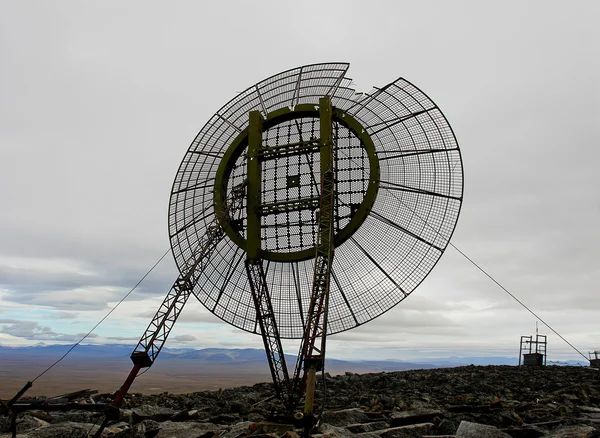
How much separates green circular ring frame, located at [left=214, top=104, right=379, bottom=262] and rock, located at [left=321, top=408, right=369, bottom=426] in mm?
6344

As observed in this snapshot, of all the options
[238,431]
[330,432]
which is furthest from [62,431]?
[330,432]

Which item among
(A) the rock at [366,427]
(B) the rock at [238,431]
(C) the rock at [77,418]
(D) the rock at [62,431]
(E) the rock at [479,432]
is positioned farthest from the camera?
(C) the rock at [77,418]

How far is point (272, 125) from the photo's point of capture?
64.5 ft

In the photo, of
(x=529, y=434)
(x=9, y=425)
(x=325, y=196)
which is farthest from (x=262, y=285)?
(x=529, y=434)

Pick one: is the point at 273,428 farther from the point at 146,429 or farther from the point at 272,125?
the point at 272,125

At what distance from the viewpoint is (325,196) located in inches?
650

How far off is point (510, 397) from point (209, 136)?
1634cm

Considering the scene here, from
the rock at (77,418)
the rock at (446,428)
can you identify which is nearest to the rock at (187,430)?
the rock at (77,418)

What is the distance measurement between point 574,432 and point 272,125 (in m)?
15.0

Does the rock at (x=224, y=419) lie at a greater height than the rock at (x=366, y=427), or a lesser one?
lesser

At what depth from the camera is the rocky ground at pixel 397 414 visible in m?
10.5

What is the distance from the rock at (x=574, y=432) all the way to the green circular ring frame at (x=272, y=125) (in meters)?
9.54

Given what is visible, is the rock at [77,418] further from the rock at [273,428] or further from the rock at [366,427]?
the rock at [366,427]

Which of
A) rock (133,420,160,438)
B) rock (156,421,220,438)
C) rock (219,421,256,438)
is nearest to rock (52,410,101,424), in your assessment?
rock (133,420,160,438)
